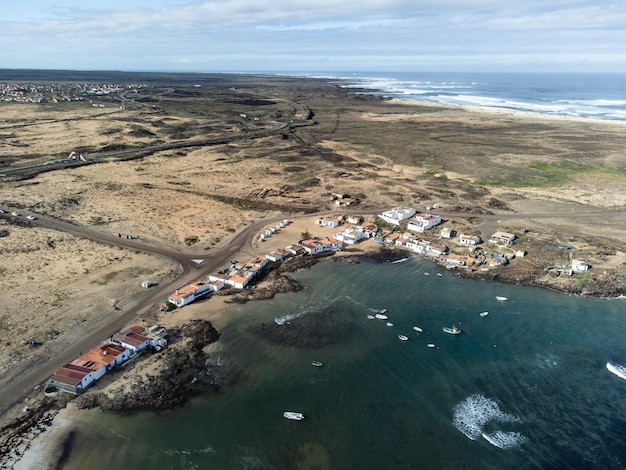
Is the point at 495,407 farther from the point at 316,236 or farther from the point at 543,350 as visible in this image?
the point at 316,236

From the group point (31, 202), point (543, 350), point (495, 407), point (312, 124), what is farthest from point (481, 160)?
point (31, 202)

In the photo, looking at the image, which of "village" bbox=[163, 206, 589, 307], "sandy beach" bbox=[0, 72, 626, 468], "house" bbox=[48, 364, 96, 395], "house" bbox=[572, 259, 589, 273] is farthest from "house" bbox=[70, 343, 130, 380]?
"house" bbox=[572, 259, 589, 273]

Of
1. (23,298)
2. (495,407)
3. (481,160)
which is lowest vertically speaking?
(495,407)

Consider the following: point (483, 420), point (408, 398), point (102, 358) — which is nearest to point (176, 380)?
point (102, 358)

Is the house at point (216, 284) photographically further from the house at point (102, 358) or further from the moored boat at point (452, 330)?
the moored boat at point (452, 330)

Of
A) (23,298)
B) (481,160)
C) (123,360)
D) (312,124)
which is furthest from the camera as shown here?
(312,124)

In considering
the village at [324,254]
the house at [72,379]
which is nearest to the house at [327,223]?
the village at [324,254]
